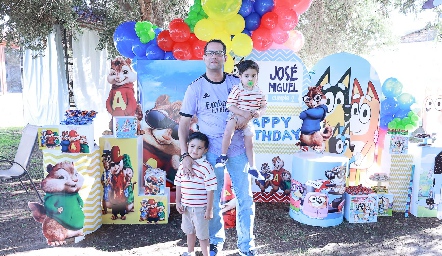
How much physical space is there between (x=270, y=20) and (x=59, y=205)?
110 inches

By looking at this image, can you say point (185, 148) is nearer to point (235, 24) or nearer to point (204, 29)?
point (204, 29)

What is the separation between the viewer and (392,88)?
4.71 metres

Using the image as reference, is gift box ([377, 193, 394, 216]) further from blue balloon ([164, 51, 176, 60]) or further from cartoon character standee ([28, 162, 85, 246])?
cartoon character standee ([28, 162, 85, 246])

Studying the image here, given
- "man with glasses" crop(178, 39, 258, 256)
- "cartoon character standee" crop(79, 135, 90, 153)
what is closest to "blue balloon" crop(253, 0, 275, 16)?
"man with glasses" crop(178, 39, 258, 256)

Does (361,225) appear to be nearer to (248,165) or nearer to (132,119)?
(248,165)

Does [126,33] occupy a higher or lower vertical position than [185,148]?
higher

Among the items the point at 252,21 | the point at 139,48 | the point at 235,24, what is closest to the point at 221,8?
the point at 235,24

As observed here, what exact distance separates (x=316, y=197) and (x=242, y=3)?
85.1 inches

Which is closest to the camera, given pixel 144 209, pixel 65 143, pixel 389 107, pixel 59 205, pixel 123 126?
pixel 59 205

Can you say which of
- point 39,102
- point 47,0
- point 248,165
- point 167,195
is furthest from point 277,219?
point 39,102

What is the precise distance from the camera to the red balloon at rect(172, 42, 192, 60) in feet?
14.2

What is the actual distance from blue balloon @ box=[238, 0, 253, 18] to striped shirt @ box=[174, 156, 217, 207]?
207cm

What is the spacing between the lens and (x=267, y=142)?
470 cm

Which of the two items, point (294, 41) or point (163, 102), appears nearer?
point (163, 102)
